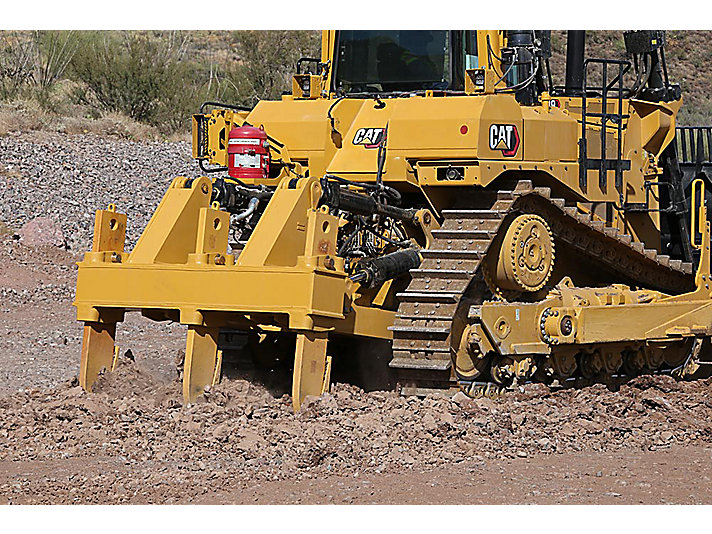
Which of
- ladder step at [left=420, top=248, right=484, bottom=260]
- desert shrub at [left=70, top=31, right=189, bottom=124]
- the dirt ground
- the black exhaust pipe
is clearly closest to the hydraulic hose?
ladder step at [left=420, top=248, right=484, bottom=260]

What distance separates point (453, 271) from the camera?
8.38 metres

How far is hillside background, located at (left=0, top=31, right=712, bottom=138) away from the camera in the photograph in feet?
86.4

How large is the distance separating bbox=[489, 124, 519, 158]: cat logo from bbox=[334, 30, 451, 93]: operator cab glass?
815mm

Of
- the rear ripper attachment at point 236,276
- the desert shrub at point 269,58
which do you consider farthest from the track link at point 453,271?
the desert shrub at point 269,58

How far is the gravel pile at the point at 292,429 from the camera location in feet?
22.4

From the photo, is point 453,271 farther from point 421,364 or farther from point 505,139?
point 505,139

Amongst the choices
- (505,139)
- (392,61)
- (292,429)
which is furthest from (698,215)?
(292,429)

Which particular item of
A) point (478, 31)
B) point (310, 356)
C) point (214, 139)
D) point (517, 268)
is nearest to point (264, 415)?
point (310, 356)

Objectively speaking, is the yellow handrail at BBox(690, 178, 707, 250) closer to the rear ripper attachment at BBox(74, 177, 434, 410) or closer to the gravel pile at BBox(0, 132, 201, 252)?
the rear ripper attachment at BBox(74, 177, 434, 410)

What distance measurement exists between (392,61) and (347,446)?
3.90 meters

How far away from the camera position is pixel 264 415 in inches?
300

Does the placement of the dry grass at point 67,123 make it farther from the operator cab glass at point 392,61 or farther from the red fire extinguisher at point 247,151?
Result: the red fire extinguisher at point 247,151

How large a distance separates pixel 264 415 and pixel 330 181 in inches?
67.1

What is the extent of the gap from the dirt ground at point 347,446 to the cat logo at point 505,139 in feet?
5.74
